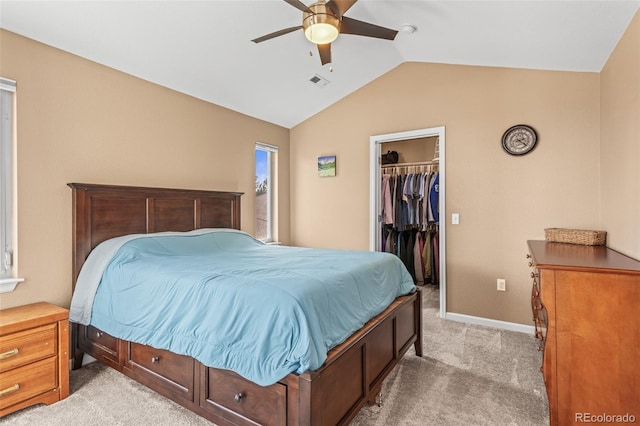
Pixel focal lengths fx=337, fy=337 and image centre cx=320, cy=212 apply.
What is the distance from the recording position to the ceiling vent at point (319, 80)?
3807mm

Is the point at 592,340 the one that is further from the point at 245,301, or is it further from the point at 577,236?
the point at 245,301

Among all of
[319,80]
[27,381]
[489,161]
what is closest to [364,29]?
[319,80]

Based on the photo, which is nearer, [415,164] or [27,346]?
[27,346]

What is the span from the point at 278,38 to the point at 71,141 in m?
1.91

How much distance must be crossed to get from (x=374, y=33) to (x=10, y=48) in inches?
98.4

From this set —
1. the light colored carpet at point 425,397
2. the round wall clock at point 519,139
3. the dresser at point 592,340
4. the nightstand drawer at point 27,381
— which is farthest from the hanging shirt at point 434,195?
the nightstand drawer at point 27,381

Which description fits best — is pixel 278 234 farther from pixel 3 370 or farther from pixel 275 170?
pixel 3 370

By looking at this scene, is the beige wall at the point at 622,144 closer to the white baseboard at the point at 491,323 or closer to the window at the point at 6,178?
the white baseboard at the point at 491,323

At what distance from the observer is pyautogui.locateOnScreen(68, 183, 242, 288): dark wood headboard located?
2641mm

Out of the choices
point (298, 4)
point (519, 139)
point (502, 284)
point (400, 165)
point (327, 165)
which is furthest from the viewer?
point (400, 165)

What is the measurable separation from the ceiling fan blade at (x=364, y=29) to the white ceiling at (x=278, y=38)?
62cm

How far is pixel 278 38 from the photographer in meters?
3.01

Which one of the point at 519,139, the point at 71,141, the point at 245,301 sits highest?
the point at 519,139

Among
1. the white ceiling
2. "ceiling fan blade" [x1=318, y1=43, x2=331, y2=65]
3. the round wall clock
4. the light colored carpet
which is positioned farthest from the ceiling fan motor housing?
the light colored carpet
